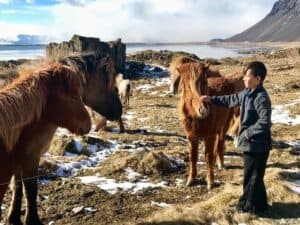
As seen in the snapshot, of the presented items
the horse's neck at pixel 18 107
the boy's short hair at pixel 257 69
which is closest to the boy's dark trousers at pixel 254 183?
the boy's short hair at pixel 257 69

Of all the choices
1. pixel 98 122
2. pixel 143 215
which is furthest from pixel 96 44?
pixel 143 215

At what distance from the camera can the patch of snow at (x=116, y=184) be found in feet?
23.6

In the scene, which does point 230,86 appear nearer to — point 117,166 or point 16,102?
point 117,166

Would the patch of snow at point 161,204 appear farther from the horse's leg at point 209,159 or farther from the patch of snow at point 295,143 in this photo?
the patch of snow at point 295,143

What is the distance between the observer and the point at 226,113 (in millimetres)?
8078

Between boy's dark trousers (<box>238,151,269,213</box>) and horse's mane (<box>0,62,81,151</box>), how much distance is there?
2585 mm

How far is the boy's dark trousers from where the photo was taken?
18.5 feet

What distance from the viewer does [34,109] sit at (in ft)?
13.7

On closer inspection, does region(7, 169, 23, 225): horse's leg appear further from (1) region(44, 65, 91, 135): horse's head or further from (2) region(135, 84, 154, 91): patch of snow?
(2) region(135, 84, 154, 91): patch of snow

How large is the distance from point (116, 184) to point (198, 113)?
189cm

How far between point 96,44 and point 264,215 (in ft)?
70.6

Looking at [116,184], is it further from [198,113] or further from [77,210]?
[198,113]

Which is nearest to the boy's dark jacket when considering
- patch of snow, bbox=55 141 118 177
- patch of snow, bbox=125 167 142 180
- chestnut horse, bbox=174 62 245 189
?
chestnut horse, bbox=174 62 245 189

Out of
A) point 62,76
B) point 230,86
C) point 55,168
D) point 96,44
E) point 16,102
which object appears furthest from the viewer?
point 96,44
